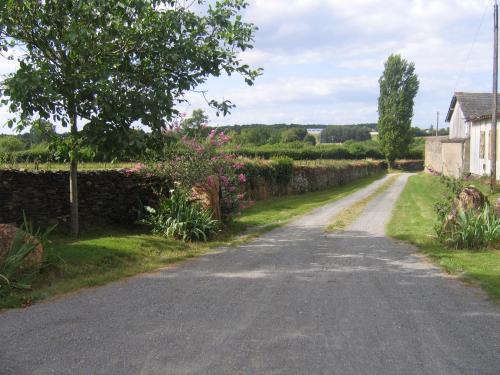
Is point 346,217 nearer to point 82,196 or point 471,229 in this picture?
point 471,229

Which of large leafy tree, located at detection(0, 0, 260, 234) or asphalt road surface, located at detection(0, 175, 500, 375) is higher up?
large leafy tree, located at detection(0, 0, 260, 234)

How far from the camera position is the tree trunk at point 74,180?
428 inches

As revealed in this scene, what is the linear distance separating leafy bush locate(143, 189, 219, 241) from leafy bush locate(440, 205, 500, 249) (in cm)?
578

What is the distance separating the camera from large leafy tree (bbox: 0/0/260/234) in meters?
9.55

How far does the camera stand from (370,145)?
99.3 meters

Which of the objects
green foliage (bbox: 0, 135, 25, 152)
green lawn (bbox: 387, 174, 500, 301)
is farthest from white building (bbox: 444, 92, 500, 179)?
green foliage (bbox: 0, 135, 25, 152)

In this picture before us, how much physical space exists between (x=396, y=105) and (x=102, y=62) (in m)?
78.1

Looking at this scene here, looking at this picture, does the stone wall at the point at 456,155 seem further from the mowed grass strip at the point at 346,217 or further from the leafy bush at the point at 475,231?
the leafy bush at the point at 475,231

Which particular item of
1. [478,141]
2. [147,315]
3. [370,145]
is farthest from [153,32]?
[370,145]

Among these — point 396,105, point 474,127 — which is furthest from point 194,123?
point 396,105

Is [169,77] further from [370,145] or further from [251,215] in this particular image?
[370,145]

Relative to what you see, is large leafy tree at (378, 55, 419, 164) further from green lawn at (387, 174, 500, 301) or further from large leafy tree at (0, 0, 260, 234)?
large leafy tree at (0, 0, 260, 234)

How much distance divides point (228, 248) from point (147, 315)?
5930mm

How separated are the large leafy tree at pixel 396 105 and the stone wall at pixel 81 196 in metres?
72.9
